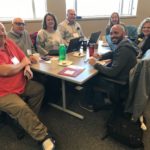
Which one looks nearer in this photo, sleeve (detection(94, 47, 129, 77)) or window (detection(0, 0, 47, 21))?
sleeve (detection(94, 47, 129, 77))

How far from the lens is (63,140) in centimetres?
194

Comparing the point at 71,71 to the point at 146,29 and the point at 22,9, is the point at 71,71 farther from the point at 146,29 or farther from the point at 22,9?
the point at 22,9

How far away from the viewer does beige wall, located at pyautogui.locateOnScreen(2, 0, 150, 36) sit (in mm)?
3847

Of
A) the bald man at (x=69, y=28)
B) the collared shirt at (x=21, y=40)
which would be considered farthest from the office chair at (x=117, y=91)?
the bald man at (x=69, y=28)

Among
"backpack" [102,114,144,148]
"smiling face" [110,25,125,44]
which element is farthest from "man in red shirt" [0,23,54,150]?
"smiling face" [110,25,125,44]

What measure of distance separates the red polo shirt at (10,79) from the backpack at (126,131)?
3.58ft

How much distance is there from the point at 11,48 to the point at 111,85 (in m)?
1.26

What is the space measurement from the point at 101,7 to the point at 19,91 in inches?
162

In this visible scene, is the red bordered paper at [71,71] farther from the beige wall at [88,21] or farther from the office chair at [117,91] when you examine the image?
the beige wall at [88,21]

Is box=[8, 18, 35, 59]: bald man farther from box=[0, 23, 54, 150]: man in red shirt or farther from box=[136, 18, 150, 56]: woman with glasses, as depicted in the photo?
box=[136, 18, 150, 56]: woman with glasses

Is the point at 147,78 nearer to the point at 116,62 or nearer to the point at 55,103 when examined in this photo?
the point at 116,62

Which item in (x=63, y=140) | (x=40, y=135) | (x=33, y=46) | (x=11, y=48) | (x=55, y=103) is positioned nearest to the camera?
(x=40, y=135)

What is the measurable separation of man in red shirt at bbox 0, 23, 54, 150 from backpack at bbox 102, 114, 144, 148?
667mm

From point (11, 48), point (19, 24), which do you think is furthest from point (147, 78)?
point (19, 24)
